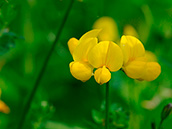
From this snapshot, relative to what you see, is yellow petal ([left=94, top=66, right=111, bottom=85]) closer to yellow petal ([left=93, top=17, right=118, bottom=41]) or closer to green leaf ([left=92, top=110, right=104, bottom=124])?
green leaf ([left=92, top=110, right=104, bottom=124])

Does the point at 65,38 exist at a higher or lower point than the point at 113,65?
higher

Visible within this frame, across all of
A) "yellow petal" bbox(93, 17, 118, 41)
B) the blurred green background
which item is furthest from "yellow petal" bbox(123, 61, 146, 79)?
"yellow petal" bbox(93, 17, 118, 41)

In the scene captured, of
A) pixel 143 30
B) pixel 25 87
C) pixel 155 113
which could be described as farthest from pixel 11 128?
pixel 143 30

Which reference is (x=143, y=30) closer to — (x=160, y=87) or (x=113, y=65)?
(x=160, y=87)

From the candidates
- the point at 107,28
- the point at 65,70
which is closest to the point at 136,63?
the point at 107,28

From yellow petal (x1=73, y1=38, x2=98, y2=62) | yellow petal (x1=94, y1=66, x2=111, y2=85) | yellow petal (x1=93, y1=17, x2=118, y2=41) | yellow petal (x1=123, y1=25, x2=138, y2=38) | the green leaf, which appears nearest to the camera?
yellow petal (x1=94, y1=66, x2=111, y2=85)

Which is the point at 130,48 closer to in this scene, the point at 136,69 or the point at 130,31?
the point at 136,69
